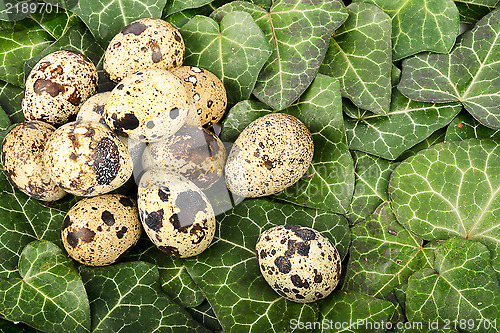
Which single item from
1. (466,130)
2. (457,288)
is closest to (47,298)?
(457,288)

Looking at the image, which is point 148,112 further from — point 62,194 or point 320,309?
point 320,309

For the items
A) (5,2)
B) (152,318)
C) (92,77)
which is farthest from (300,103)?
(5,2)

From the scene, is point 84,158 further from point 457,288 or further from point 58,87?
point 457,288

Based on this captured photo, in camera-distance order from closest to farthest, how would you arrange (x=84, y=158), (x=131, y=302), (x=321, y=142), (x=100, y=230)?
(x=84, y=158)
(x=100, y=230)
(x=131, y=302)
(x=321, y=142)

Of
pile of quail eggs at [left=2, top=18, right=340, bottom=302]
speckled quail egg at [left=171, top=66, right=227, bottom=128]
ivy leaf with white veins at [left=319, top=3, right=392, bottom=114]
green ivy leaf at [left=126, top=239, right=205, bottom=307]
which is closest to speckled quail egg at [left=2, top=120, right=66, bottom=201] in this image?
pile of quail eggs at [left=2, top=18, right=340, bottom=302]

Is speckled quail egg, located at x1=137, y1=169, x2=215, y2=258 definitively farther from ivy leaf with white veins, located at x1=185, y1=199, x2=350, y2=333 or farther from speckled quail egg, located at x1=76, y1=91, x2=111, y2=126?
speckled quail egg, located at x1=76, y1=91, x2=111, y2=126

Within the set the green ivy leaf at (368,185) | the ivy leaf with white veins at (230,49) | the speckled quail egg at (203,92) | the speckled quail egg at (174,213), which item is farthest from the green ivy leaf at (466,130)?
the speckled quail egg at (174,213)
